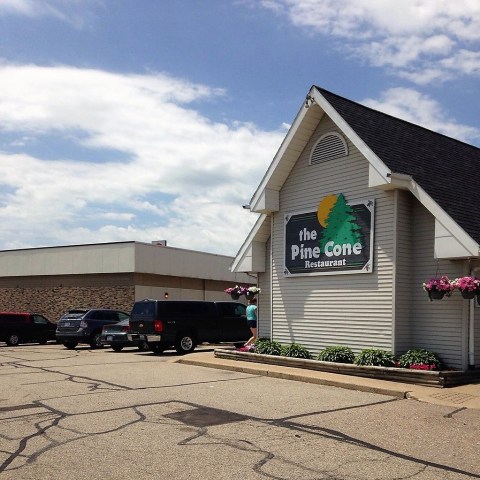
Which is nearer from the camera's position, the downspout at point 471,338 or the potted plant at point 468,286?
the potted plant at point 468,286

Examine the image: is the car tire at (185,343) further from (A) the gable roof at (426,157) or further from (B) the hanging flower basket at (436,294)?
(B) the hanging flower basket at (436,294)

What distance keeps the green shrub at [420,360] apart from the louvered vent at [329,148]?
5.31 meters

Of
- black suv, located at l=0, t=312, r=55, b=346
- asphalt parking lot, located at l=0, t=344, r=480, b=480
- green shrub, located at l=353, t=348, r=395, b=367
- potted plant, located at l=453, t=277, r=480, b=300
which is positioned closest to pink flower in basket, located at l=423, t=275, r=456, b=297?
potted plant, located at l=453, t=277, r=480, b=300

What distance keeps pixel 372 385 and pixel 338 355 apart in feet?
8.75

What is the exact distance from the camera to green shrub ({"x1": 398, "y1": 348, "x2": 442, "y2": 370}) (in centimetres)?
1266

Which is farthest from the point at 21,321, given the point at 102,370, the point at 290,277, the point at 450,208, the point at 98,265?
the point at 450,208

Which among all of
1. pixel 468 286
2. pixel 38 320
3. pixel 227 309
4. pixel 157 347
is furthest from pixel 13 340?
pixel 468 286

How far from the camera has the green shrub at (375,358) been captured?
1326 centimetres

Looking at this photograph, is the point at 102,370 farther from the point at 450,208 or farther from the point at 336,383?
the point at 450,208

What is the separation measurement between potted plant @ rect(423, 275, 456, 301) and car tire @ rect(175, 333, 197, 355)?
994cm

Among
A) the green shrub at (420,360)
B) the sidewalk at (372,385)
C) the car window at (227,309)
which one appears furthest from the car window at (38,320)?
the green shrub at (420,360)

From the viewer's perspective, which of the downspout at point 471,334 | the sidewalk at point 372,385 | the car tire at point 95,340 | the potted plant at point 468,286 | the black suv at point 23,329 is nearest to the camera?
the sidewalk at point 372,385

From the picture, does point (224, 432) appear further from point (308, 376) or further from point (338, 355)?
point (338, 355)

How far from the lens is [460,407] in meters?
9.88
